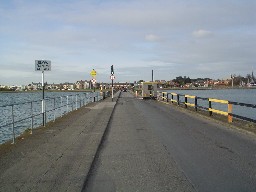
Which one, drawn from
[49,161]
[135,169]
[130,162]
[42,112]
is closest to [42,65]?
[42,112]

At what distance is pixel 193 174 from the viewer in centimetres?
788

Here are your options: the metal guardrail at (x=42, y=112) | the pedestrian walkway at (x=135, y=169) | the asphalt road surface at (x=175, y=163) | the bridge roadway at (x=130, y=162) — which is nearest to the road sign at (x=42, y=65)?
the metal guardrail at (x=42, y=112)

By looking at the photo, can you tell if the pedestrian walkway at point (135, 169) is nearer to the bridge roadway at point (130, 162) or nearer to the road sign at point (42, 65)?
the bridge roadway at point (130, 162)

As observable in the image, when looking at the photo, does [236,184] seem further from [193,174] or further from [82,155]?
[82,155]

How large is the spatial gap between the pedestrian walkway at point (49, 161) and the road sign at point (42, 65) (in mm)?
4626

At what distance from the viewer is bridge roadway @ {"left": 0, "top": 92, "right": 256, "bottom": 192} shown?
711 cm

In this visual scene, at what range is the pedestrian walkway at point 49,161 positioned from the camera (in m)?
7.14

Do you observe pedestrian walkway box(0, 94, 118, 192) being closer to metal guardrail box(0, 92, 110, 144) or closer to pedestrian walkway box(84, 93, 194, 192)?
pedestrian walkway box(84, 93, 194, 192)

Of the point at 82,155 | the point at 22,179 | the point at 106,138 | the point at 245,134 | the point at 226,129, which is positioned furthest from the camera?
the point at 226,129

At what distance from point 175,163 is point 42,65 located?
10.9 metres

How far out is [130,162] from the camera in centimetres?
912

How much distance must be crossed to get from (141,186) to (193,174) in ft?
4.60

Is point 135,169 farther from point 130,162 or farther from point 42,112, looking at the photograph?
point 42,112

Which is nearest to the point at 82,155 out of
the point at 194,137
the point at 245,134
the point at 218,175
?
the point at 218,175
